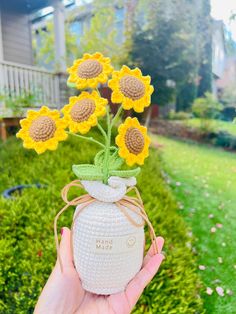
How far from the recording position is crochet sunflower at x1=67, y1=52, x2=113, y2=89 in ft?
1.29

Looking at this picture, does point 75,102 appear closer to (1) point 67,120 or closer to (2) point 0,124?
Answer: (1) point 67,120

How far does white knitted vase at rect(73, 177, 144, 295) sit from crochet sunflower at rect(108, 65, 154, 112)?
103 mm

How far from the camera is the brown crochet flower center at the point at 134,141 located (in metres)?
0.37

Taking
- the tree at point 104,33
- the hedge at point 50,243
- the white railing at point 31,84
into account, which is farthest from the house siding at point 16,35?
the hedge at point 50,243

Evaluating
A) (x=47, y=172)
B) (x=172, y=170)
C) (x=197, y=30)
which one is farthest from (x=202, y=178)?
(x=47, y=172)

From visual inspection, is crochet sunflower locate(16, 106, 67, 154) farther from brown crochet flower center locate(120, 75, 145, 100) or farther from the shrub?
the shrub

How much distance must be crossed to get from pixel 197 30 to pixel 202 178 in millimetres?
391

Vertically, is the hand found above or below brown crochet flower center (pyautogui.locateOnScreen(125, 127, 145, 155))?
below

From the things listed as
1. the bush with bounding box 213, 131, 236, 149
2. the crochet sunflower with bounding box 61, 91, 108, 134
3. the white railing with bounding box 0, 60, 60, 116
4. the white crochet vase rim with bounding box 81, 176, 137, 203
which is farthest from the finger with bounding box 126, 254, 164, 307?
the white railing with bounding box 0, 60, 60, 116

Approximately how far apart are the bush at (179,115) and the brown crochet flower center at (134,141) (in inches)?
20.0

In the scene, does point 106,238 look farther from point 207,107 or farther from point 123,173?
point 207,107

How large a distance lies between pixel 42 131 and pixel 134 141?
121 mm

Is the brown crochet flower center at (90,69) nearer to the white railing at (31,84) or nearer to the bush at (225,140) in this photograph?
the bush at (225,140)

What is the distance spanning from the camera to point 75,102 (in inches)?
15.8
